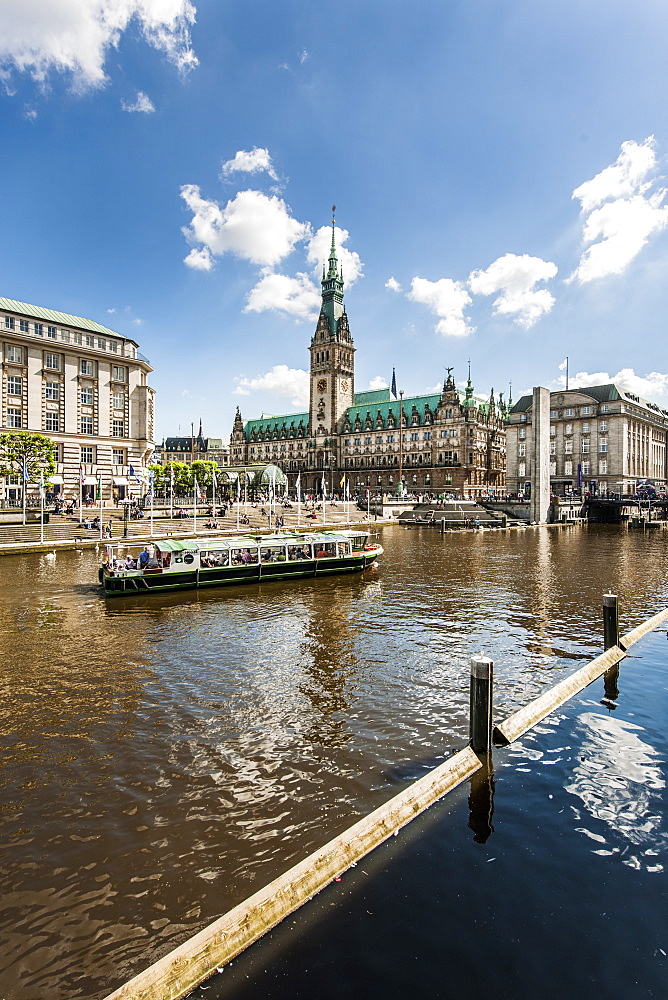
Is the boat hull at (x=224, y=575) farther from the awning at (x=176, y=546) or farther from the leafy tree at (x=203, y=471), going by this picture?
the leafy tree at (x=203, y=471)

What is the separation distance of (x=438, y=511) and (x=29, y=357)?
71480 mm

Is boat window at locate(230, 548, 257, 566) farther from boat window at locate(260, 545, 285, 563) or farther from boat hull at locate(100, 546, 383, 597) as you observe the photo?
boat hull at locate(100, 546, 383, 597)

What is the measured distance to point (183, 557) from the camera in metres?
32.8

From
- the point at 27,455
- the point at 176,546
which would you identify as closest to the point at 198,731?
the point at 176,546

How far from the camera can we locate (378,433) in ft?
553

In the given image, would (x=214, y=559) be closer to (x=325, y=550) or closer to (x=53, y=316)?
(x=325, y=550)

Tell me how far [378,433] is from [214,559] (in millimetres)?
138349

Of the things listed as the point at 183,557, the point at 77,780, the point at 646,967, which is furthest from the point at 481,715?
the point at 183,557

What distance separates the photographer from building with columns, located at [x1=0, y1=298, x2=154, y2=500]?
66.3 meters

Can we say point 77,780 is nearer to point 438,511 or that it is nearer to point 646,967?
point 646,967

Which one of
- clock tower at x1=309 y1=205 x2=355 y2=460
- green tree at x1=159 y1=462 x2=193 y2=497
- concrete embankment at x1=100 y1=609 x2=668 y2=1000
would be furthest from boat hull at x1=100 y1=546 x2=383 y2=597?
clock tower at x1=309 y1=205 x2=355 y2=460

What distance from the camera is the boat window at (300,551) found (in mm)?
37812

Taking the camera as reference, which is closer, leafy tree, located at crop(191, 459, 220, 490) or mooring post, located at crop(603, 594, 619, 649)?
mooring post, located at crop(603, 594, 619, 649)

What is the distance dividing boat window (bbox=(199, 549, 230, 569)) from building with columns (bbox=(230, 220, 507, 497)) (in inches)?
4272
